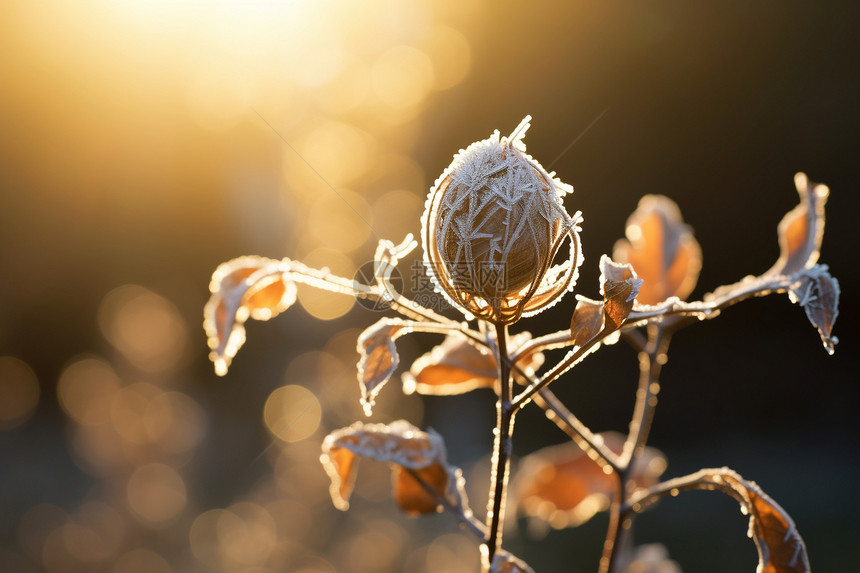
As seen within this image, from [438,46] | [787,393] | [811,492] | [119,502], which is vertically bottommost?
[119,502]

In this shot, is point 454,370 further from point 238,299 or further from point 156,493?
point 156,493

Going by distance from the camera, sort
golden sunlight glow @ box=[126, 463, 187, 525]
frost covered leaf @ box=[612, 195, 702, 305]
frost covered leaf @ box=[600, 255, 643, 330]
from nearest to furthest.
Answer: frost covered leaf @ box=[600, 255, 643, 330]
frost covered leaf @ box=[612, 195, 702, 305]
golden sunlight glow @ box=[126, 463, 187, 525]

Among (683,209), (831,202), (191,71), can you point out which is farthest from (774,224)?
(191,71)

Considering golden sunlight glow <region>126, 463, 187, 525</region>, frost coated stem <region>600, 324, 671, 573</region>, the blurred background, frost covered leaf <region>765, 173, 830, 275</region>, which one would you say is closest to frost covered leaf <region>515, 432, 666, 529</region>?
frost coated stem <region>600, 324, 671, 573</region>

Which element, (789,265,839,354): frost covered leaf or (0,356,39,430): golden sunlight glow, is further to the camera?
(0,356,39,430): golden sunlight glow

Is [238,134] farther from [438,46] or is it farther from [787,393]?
[787,393]

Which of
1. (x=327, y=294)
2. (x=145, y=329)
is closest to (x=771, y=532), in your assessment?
(x=327, y=294)

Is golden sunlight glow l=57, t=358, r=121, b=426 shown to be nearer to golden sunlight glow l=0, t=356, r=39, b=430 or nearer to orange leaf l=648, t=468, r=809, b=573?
golden sunlight glow l=0, t=356, r=39, b=430
